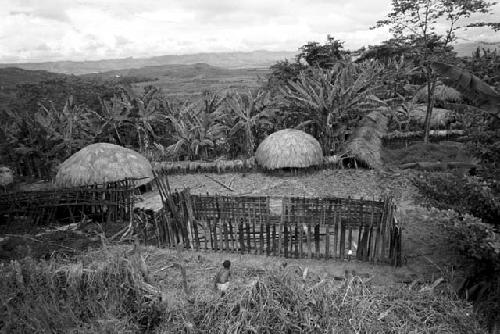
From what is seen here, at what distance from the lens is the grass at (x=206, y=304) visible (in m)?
3.76

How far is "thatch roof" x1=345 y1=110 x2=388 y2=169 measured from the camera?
927 centimetres

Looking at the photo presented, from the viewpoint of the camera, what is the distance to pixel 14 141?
38.9 ft

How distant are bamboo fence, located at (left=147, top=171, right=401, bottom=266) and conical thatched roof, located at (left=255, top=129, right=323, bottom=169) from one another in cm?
312

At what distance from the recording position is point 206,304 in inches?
160

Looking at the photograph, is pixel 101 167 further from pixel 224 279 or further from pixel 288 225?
pixel 224 279

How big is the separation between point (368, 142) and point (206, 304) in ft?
25.5

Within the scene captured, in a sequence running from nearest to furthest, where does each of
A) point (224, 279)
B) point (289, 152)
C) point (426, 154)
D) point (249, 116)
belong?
point (224, 279) → point (289, 152) → point (426, 154) → point (249, 116)

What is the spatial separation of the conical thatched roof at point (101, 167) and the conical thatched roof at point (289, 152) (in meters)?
3.00

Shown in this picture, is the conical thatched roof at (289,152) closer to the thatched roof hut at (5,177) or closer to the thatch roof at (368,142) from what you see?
the thatch roof at (368,142)

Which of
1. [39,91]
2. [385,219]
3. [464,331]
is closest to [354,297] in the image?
[464,331]

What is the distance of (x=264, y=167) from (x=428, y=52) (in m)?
6.17

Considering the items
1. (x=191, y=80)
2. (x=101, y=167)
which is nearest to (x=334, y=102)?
(x=101, y=167)

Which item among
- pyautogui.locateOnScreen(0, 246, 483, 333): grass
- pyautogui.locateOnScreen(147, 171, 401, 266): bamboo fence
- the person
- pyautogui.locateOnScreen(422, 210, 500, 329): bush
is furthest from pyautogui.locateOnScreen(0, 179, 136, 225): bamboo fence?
pyautogui.locateOnScreen(422, 210, 500, 329): bush

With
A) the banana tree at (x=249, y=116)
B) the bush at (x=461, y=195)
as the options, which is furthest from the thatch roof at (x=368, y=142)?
the bush at (x=461, y=195)
